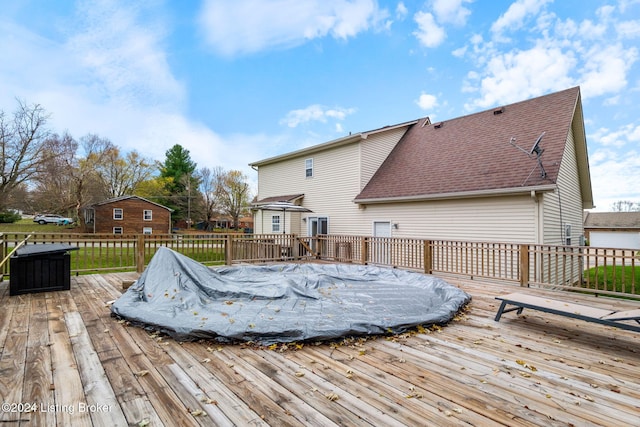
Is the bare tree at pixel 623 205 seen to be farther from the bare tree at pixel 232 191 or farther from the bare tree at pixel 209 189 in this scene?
the bare tree at pixel 209 189

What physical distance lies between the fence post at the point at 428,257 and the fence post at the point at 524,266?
1.94 meters

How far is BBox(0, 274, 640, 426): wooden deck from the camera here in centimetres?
189

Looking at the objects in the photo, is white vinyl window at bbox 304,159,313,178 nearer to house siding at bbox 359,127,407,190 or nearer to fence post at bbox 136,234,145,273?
house siding at bbox 359,127,407,190

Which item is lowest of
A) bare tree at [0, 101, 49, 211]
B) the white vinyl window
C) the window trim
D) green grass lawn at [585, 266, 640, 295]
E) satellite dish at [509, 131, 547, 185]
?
green grass lawn at [585, 266, 640, 295]

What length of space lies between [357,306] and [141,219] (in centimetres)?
2907

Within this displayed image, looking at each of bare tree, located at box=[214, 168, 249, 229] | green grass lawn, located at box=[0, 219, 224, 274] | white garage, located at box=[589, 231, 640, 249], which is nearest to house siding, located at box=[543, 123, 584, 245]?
green grass lawn, located at box=[0, 219, 224, 274]

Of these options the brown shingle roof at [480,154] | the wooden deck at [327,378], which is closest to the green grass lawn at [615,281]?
the wooden deck at [327,378]

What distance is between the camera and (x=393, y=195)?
1074 centimetres

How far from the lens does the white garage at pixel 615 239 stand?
24.0 metres

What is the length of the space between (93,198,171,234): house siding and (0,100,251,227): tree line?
7.25ft

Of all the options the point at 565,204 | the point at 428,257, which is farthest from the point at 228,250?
the point at 565,204

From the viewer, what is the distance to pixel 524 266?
6.21 m

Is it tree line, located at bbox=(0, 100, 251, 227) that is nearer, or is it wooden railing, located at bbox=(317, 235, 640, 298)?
wooden railing, located at bbox=(317, 235, 640, 298)

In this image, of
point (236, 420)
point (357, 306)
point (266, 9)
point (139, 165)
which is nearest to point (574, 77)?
point (266, 9)
